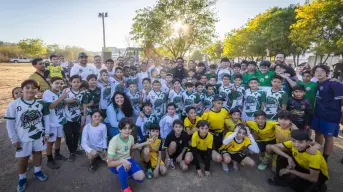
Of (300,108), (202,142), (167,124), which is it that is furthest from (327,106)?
(167,124)

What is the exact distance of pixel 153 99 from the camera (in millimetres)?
5137

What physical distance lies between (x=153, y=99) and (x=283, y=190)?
350 cm

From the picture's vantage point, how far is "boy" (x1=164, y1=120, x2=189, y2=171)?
3.98 metres

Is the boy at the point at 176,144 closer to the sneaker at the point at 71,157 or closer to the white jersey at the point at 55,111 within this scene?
the sneaker at the point at 71,157

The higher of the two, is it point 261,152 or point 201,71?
point 201,71

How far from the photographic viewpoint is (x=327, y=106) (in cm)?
397

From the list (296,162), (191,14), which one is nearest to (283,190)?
(296,162)

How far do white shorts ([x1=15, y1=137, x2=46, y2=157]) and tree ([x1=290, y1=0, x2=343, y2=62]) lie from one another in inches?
729

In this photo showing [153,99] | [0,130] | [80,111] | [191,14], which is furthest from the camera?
[191,14]

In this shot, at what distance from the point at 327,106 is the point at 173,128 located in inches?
133

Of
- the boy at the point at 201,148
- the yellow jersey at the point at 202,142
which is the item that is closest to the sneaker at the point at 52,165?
the boy at the point at 201,148

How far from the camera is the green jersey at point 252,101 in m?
4.71

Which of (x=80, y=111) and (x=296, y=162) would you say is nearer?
(x=296, y=162)

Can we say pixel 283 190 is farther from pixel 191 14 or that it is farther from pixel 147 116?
pixel 191 14
